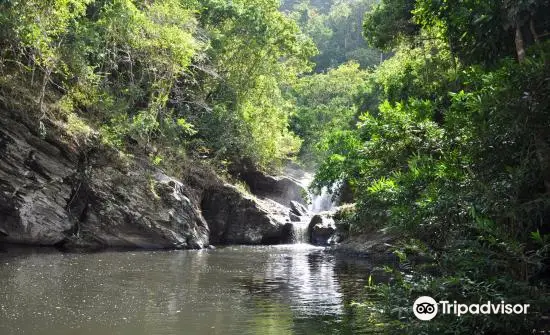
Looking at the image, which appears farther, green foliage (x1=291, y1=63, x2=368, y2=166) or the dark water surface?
green foliage (x1=291, y1=63, x2=368, y2=166)

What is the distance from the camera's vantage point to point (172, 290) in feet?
36.0

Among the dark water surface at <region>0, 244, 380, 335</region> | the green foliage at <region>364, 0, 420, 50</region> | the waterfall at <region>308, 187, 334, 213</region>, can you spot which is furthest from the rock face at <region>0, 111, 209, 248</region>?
the waterfall at <region>308, 187, 334, 213</region>

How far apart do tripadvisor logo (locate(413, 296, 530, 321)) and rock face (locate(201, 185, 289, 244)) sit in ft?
60.6

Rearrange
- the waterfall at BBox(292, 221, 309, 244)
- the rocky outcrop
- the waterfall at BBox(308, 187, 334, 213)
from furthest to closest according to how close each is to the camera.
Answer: the waterfall at BBox(308, 187, 334, 213)
the waterfall at BBox(292, 221, 309, 244)
the rocky outcrop

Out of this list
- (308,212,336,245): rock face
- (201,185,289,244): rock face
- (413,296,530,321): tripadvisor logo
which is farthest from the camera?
(201,185,289,244): rock face

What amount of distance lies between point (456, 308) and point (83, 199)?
15561mm

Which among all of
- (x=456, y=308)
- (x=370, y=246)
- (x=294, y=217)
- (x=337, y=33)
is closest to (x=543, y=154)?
(x=456, y=308)

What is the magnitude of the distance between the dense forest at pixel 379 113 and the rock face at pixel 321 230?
5.65 ft

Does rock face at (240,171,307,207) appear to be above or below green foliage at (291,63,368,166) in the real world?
below

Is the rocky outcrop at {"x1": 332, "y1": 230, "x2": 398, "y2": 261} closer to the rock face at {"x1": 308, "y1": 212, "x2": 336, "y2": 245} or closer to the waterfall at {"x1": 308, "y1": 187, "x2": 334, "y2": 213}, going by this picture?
the rock face at {"x1": 308, "y1": 212, "x2": 336, "y2": 245}

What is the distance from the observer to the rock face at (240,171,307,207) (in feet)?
93.7

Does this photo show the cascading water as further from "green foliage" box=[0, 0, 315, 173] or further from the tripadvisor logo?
the tripadvisor logo

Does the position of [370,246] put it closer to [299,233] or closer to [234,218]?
[299,233]

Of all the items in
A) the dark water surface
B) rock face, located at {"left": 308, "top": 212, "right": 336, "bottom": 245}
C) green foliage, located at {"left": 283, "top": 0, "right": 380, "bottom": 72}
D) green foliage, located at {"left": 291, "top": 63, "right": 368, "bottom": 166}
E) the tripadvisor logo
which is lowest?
the dark water surface
